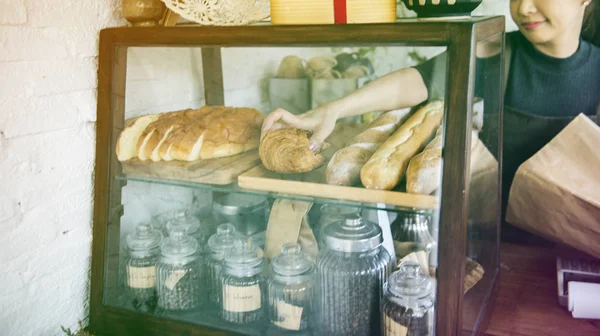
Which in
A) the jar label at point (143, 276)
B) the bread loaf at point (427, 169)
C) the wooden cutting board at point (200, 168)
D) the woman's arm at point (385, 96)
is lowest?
the jar label at point (143, 276)

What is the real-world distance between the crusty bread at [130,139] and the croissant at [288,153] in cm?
34

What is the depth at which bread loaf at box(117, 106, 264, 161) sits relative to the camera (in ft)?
4.44

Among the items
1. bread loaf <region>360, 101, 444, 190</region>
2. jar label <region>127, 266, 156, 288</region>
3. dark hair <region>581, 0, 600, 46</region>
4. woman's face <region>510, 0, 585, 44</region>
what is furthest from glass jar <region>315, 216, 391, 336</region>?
dark hair <region>581, 0, 600, 46</region>

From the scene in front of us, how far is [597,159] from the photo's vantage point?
1.21 metres

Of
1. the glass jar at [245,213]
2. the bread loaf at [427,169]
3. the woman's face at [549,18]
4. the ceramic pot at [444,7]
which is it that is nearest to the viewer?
the bread loaf at [427,169]

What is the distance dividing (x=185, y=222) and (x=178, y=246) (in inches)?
3.7

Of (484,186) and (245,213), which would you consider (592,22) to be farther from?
(245,213)

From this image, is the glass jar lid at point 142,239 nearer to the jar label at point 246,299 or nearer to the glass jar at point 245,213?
the glass jar at point 245,213

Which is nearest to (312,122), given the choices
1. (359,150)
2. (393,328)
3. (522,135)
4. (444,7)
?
(359,150)

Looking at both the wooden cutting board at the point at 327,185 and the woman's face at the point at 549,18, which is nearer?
the wooden cutting board at the point at 327,185

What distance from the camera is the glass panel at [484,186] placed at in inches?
43.1

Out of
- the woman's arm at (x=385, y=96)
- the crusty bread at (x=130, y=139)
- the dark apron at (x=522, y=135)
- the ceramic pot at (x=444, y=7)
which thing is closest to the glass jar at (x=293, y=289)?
the woman's arm at (x=385, y=96)

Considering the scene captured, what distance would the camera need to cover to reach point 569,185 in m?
1.21

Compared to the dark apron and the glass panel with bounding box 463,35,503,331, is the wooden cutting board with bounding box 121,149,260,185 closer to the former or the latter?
the glass panel with bounding box 463,35,503,331
